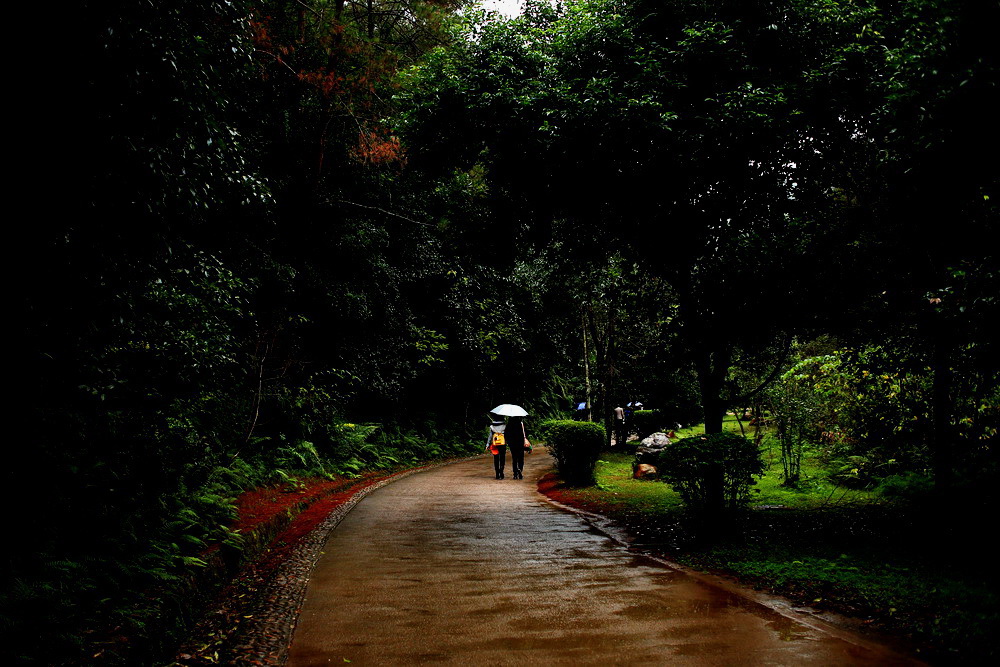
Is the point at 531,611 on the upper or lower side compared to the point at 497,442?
lower

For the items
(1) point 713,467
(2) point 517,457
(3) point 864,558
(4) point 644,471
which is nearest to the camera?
(3) point 864,558

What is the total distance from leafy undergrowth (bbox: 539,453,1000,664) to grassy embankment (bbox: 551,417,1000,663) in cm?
1

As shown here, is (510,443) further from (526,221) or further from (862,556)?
(862,556)

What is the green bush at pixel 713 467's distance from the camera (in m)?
7.60

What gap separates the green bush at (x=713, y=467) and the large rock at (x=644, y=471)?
717cm

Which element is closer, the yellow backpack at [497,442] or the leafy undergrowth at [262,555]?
the leafy undergrowth at [262,555]

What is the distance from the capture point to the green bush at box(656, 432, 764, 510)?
24.9 feet

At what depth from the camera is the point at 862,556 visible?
6711 mm

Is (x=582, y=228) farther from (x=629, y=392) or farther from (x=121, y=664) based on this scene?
(x=629, y=392)

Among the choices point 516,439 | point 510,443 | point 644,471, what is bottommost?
point 644,471

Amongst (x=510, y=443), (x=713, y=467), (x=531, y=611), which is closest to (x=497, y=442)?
(x=510, y=443)

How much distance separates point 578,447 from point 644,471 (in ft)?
8.85

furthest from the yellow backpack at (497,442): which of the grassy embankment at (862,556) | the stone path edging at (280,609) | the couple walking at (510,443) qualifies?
the stone path edging at (280,609)

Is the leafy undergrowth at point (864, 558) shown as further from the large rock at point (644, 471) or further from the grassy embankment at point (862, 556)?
the large rock at point (644, 471)
